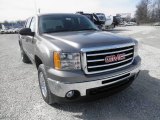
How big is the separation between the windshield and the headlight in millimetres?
1492

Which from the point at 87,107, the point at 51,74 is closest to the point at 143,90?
the point at 87,107

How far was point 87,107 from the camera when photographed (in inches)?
150

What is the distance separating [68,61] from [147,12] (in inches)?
3022

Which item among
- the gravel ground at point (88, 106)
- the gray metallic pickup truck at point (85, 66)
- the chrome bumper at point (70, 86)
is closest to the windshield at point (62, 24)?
the gray metallic pickup truck at point (85, 66)

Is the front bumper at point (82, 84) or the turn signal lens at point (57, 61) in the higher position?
the turn signal lens at point (57, 61)

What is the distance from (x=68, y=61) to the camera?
3.14 meters

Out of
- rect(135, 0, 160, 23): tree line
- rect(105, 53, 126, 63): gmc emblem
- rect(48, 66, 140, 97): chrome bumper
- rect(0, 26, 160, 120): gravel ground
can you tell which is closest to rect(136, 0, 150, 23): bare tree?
rect(135, 0, 160, 23): tree line

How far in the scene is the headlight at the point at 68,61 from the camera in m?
3.12

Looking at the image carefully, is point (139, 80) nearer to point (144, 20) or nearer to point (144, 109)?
point (144, 109)

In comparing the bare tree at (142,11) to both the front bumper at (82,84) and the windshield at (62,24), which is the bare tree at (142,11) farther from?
the front bumper at (82,84)

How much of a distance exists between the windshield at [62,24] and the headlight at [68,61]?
1492 mm

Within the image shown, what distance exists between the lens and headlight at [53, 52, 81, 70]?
Result: 312 cm

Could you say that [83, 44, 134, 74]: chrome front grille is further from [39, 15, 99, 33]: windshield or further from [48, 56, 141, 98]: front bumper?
[39, 15, 99, 33]: windshield

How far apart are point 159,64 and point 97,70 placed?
407cm
